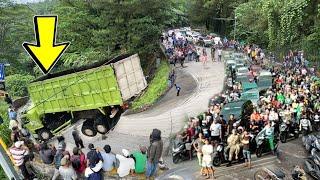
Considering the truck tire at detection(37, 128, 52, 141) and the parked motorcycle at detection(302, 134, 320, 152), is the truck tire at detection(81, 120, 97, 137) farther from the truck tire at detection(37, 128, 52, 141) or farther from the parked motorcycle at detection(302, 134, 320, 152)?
the parked motorcycle at detection(302, 134, 320, 152)

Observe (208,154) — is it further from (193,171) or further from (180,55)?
(180,55)

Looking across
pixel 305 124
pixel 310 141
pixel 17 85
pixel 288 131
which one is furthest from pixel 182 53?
pixel 310 141

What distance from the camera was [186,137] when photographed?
14.5 m

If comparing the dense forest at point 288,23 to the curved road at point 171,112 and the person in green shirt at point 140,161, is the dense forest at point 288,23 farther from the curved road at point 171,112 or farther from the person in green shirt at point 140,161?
the person in green shirt at point 140,161

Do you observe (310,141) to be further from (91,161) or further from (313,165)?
(91,161)

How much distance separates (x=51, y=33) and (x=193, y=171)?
7.30 m

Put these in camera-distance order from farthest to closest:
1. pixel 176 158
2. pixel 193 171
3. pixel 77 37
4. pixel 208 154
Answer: pixel 77 37
pixel 176 158
pixel 193 171
pixel 208 154

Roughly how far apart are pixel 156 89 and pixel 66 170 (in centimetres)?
1618

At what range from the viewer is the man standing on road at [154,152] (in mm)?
11820

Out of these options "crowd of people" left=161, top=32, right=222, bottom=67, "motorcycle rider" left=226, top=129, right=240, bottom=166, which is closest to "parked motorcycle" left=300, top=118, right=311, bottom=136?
"motorcycle rider" left=226, top=129, right=240, bottom=166

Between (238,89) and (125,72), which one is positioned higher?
(125,72)

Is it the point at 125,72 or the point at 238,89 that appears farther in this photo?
the point at 238,89

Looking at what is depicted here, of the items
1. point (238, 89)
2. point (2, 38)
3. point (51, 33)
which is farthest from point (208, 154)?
point (2, 38)
